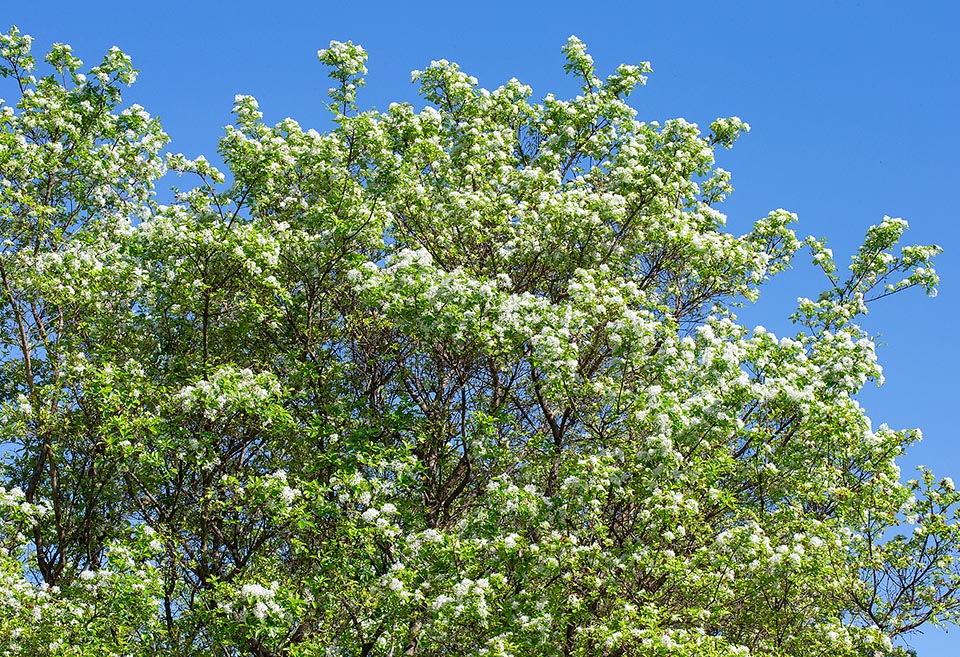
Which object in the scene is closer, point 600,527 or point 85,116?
point 600,527

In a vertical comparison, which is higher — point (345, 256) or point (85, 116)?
point (85, 116)

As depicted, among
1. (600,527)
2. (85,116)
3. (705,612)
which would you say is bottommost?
(705,612)

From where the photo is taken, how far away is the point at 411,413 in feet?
53.4

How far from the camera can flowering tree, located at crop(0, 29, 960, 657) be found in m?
13.4

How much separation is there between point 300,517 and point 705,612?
5.41 metres

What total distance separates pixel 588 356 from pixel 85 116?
31.2 feet

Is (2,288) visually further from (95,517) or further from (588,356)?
(588,356)

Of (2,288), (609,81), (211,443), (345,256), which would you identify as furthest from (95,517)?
(609,81)

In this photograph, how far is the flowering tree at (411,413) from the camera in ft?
43.9

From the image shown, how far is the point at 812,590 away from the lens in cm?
1449

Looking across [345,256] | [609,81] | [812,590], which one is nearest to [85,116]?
[345,256]

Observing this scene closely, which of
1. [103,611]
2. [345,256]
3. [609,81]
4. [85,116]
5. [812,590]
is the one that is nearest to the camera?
[103,611]

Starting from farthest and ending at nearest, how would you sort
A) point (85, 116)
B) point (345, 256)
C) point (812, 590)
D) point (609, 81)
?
point (609, 81)
point (85, 116)
point (345, 256)
point (812, 590)

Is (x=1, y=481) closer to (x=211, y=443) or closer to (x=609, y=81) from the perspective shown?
(x=211, y=443)
